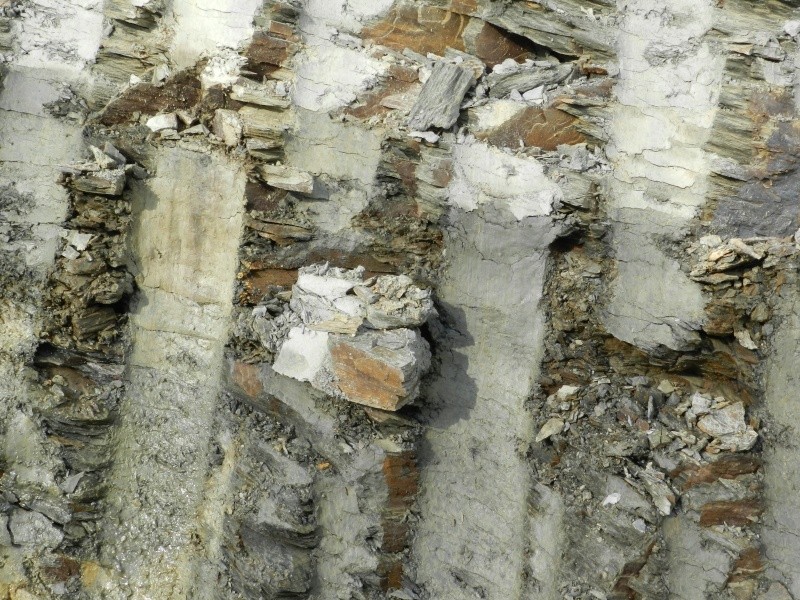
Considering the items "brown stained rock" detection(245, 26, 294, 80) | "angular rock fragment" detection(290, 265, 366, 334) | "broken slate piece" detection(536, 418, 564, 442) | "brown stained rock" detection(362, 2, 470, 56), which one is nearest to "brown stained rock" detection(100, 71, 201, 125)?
"brown stained rock" detection(245, 26, 294, 80)

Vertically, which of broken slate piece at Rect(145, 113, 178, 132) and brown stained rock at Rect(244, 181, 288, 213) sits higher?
broken slate piece at Rect(145, 113, 178, 132)

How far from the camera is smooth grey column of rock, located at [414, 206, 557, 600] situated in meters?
5.82

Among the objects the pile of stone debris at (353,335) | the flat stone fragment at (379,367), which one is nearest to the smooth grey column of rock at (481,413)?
the pile of stone debris at (353,335)

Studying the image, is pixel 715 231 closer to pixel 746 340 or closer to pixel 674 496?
pixel 746 340

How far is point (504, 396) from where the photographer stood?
5.91 metres

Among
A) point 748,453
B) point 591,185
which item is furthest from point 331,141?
point 748,453

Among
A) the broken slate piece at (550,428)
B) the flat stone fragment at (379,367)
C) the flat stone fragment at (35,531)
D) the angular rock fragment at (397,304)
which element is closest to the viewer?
the flat stone fragment at (379,367)

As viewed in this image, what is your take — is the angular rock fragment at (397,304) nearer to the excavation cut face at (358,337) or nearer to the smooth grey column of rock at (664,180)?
the excavation cut face at (358,337)

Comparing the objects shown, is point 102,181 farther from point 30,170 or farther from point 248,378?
point 248,378

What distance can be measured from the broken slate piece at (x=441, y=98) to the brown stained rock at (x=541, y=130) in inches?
15.1

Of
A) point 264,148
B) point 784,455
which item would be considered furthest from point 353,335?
point 784,455

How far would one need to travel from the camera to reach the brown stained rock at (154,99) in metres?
6.05

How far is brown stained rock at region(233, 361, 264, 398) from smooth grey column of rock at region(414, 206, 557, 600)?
3.90ft

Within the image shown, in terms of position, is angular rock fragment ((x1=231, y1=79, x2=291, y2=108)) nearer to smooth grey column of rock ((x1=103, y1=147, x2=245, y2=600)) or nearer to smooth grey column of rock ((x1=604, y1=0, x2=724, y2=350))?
smooth grey column of rock ((x1=103, y1=147, x2=245, y2=600))
